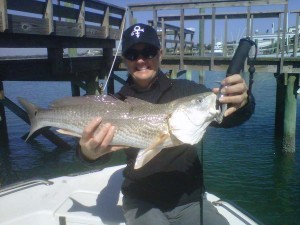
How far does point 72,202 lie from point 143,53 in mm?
2142

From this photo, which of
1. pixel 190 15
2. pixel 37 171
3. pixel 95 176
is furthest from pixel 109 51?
pixel 95 176

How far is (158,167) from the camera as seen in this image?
11.0ft

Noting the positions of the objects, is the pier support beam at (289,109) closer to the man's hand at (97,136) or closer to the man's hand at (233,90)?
the man's hand at (233,90)

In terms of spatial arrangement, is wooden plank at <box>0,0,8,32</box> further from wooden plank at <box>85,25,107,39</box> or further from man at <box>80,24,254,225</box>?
man at <box>80,24,254,225</box>

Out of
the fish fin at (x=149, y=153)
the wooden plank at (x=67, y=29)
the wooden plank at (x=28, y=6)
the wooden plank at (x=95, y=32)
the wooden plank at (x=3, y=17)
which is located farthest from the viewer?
the wooden plank at (x=95, y=32)

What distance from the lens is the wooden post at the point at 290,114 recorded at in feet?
33.7

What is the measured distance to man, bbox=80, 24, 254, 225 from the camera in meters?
3.24

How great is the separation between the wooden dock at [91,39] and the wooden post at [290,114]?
0.03 metres

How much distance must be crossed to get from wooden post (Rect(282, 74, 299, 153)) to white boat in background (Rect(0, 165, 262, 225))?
7.10 m

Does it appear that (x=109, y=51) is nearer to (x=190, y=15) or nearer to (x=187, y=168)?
(x=190, y=15)

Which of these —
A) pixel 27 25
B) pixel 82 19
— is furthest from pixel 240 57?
pixel 82 19

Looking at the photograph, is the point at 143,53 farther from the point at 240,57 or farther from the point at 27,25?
the point at 27,25

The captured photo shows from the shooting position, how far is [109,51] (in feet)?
37.3

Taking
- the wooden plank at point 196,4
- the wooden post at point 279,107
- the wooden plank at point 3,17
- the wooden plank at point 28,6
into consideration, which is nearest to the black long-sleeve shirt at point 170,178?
the wooden plank at point 3,17
